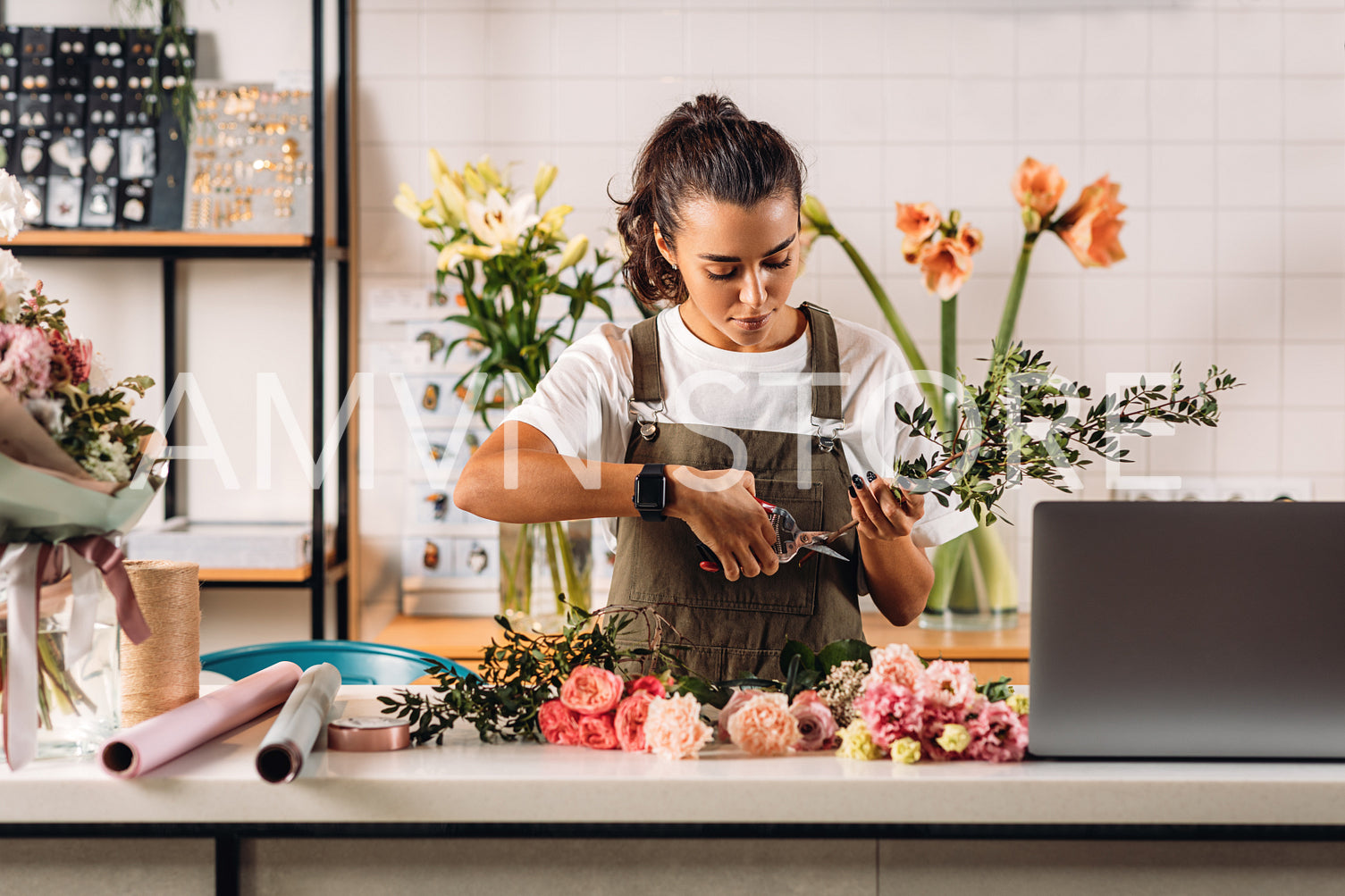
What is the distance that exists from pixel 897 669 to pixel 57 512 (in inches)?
28.6

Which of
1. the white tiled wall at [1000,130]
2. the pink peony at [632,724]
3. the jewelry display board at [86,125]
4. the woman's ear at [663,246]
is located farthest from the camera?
the white tiled wall at [1000,130]

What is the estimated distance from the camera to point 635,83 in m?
2.64

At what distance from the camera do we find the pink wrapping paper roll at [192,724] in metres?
0.85

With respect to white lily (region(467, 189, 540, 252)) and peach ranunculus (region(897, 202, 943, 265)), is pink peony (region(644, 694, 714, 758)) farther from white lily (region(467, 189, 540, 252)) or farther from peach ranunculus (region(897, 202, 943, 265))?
peach ranunculus (region(897, 202, 943, 265))

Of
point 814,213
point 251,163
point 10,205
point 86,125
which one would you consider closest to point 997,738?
point 10,205

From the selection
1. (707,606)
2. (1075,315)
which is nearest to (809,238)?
(1075,315)

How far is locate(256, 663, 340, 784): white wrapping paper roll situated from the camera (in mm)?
841

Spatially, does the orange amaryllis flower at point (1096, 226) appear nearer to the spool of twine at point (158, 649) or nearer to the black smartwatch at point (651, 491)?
the black smartwatch at point (651, 491)

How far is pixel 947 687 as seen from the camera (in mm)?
953

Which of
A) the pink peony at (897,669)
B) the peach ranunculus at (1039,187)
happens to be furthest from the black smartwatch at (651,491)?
the peach ranunculus at (1039,187)

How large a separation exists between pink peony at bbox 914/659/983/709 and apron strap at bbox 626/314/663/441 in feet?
2.19

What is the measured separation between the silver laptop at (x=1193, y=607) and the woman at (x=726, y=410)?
54 cm

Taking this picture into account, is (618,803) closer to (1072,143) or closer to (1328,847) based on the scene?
(1328,847)

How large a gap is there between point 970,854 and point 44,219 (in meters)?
2.48
